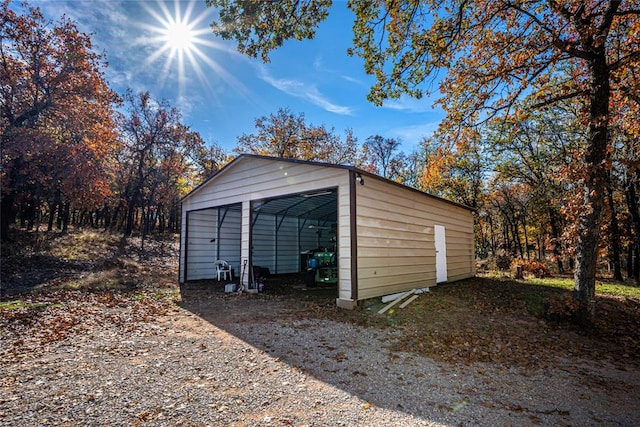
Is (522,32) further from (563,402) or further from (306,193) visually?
(563,402)

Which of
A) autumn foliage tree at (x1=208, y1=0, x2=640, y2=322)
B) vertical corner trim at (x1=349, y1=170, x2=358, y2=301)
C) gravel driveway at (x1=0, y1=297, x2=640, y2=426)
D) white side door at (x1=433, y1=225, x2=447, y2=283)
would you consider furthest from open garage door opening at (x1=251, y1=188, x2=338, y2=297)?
gravel driveway at (x1=0, y1=297, x2=640, y2=426)

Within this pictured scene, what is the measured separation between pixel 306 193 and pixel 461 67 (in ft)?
15.9

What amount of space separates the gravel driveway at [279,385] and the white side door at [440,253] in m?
6.18

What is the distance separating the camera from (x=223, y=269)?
12.2 meters

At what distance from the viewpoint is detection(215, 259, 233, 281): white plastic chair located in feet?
39.4

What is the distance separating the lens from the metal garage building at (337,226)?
710cm

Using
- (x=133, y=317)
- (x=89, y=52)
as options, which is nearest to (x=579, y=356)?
(x=133, y=317)

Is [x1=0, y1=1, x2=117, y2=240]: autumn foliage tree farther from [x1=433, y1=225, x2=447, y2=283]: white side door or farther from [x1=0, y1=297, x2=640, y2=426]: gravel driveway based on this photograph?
[x1=433, y1=225, x2=447, y2=283]: white side door

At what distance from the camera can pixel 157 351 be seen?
14.6 feet

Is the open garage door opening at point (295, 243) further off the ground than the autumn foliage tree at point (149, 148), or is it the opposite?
the autumn foliage tree at point (149, 148)

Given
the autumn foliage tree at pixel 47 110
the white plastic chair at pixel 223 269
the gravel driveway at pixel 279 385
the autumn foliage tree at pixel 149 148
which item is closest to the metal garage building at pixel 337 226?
the white plastic chair at pixel 223 269

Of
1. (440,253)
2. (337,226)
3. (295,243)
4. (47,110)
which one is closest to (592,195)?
(337,226)

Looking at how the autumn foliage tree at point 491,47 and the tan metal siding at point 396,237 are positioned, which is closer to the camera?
the autumn foliage tree at point 491,47

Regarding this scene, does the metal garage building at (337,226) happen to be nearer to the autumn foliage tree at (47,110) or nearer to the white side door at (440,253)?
the white side door at (440,253)
